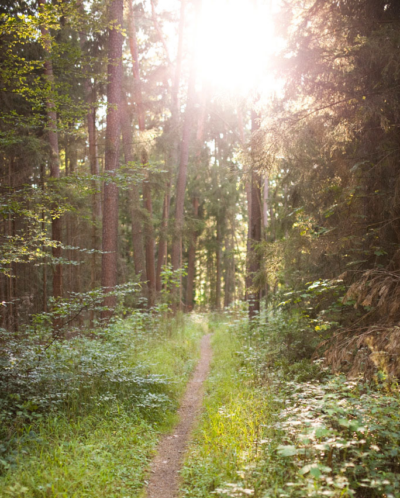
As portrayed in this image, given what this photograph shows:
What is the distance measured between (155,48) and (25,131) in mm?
9465

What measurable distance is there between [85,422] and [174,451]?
1.38 m

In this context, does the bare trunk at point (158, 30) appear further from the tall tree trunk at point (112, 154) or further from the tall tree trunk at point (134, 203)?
the tall tree trunk at point (112, 154)

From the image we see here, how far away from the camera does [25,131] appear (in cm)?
1284

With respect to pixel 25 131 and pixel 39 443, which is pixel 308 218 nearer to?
pixel 39 443

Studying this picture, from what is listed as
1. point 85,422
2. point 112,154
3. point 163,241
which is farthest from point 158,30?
point 85,422

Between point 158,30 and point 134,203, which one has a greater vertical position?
point 158,30

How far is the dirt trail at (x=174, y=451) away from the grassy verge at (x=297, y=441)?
182 millimetres

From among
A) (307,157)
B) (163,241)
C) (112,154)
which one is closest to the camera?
(307,157)

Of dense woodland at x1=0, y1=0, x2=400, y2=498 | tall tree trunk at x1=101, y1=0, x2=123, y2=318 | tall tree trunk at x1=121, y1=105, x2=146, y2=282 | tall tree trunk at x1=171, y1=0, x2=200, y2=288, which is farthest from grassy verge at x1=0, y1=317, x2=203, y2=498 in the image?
tall tree trunk at x1=171, y1=0, x2=200, y2=288

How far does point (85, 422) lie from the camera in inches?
217

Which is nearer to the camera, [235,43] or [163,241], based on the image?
[235,43]

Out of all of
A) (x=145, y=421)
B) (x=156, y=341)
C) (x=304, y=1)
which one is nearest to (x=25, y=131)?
(x=156, y=341)

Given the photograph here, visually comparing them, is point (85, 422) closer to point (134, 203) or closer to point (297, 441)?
point (297, 441)

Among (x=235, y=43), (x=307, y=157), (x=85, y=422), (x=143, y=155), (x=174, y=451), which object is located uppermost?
(x=235, y=43)
